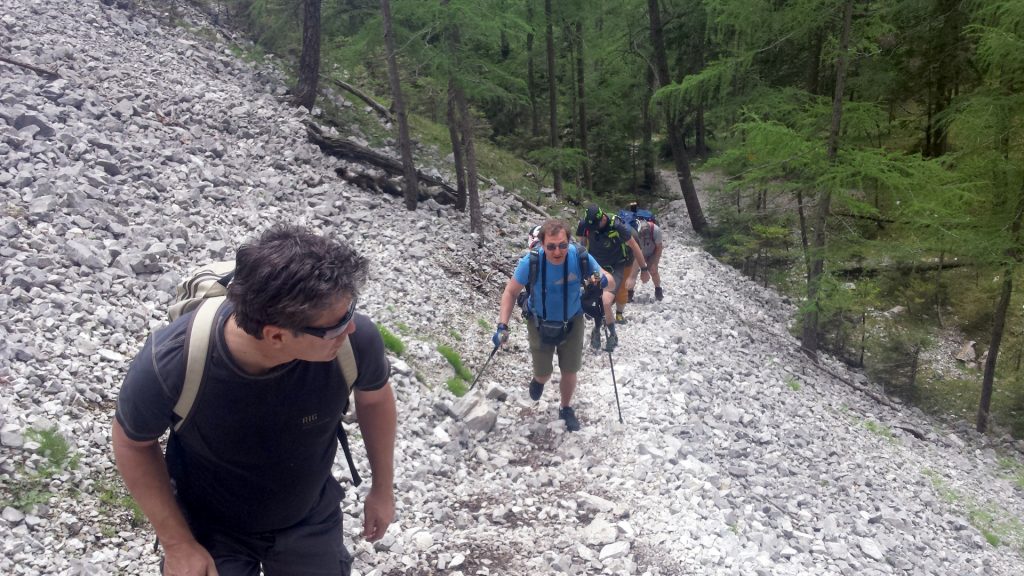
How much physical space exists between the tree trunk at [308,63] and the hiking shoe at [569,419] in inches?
478

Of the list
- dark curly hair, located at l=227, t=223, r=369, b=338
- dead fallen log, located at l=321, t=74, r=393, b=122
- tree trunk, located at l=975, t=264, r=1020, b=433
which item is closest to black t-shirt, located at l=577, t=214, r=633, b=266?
tree trunk, located at l=975, t=264, r=1020, b=433

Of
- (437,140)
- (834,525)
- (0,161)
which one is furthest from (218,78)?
(834,525)

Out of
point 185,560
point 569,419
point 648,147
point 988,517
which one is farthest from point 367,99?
point 185,560

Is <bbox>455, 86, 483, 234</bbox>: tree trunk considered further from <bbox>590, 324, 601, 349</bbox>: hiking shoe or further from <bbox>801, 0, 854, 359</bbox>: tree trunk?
<bbox>801, 0, 854, 359</bbox>: tree trunk

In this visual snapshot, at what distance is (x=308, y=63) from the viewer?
55.0ft

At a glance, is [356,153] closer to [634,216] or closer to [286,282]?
[634,216]

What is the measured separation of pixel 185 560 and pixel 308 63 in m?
16.2

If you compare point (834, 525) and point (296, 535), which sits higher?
point (296, 535)

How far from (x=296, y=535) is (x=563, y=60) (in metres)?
25.5

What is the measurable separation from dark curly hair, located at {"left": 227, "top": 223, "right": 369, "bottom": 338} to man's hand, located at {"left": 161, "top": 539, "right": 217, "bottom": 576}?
88 centimetres

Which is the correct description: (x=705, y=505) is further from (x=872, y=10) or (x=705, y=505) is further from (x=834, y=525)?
(x=872, y=10)

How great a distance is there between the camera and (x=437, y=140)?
21797 mm

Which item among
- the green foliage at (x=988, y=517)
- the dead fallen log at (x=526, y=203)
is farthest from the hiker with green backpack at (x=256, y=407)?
the dead fallen log at (x=526, y=203)

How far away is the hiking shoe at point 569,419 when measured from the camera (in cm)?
779
